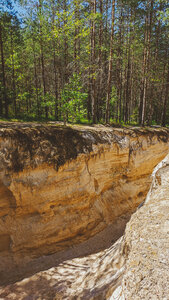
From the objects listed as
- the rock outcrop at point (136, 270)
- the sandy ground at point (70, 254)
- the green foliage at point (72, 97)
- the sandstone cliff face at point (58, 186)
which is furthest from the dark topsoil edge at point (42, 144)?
the rock outcrop at point (136, 270)

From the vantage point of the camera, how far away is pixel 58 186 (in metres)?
7.81

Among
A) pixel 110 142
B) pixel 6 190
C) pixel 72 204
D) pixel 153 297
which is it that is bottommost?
pixel 72 204

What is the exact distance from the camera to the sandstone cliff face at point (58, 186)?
6.86 meters

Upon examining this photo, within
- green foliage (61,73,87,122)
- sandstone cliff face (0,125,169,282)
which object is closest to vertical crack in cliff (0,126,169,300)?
sandstone cliff face (0,125,169,282)

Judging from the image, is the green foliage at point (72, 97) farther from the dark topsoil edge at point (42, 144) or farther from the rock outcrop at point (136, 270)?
the rock outcrop at point (136, 270)

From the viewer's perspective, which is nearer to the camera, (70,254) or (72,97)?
(70,254)

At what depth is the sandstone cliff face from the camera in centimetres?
686

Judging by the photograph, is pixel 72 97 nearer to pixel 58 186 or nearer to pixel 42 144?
pixel 42 144

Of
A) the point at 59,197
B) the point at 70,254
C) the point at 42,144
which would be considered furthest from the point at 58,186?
the point at 70,254

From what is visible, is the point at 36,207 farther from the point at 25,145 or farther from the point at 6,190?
the point at 25,145

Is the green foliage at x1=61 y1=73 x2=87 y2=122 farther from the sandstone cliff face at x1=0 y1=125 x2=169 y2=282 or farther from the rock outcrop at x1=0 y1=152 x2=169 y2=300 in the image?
the rock outcrop at x1=0 y1=152 x2=169 y2=300

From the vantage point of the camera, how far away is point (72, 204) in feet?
27.2

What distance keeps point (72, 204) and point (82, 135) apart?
3.37m

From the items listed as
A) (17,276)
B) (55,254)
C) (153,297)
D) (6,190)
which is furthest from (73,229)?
(153,297)
